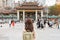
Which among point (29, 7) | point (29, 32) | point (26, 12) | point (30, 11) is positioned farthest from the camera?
point (26, 12)

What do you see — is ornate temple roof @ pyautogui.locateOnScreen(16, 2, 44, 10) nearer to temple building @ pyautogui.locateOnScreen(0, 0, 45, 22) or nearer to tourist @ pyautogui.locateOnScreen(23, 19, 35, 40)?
temple building @ pyautogui.locateOnScreen(0, 0, 45, 22)

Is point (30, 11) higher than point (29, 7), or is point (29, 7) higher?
point (29, 7)

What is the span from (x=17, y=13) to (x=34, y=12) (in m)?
4.77

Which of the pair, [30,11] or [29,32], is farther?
[30,11]

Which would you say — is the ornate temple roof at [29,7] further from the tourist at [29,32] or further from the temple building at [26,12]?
the tourist at [29,32]

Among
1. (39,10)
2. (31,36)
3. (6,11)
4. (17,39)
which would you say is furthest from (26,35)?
(6,11)

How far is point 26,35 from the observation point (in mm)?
8773

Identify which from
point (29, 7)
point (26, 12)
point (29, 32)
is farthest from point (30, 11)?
point (29, 32)

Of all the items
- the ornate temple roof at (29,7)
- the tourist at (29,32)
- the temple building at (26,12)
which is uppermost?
the tourist at (29,32)

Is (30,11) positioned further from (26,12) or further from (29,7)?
(26,12)

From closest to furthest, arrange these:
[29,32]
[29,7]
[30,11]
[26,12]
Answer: [29,32] < [29,7] < [30,11] < [26,12]

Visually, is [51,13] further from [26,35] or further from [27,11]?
[26,35]

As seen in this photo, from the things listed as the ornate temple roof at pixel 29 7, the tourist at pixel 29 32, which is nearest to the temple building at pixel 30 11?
the ornate temple roof at pixel 29 7

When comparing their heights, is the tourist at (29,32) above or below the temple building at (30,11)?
above
